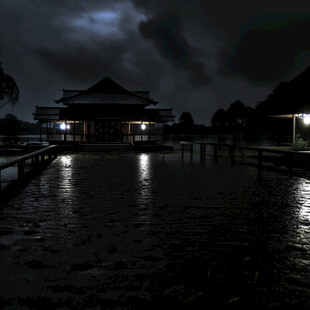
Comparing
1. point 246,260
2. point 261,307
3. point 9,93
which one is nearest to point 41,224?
point 246,260

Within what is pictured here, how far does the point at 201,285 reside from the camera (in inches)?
149

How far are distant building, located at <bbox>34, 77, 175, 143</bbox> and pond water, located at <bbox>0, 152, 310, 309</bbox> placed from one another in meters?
34.0

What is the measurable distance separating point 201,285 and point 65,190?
25.7 ft

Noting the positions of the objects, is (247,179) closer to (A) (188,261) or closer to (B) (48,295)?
(A) (188,261)

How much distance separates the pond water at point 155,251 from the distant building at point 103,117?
34.0 meters

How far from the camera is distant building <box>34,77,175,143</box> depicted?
4350 cm

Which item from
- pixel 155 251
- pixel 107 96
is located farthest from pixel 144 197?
pixel 107 96

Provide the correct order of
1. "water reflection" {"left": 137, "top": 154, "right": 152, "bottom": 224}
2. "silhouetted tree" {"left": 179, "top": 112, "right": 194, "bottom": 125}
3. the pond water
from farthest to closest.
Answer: "silhouetted tree" {"left": 179, "top": 112, "right": 194, "bottom": 125} < "water reflection" {"left": 137, "top": 154, "right": 152, "bottom": 224} < the pond water

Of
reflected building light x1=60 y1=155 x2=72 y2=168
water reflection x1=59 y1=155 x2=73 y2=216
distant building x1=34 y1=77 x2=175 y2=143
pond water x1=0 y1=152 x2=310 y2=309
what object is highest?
distant building x1=34 y1=77 x2=175 y2=143

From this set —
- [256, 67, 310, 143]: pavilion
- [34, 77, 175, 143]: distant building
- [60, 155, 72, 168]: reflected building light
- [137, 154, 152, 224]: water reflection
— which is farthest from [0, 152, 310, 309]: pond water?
[34, 77, 175, 143]: distant building

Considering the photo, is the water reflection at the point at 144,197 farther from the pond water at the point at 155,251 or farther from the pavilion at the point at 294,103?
the pavilion at the point at 294,103

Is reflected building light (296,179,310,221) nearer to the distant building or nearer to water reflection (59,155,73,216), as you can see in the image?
water reflection (59,155,73,216)

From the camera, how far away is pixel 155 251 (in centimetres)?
500

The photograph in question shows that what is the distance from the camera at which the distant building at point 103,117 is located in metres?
43.5
